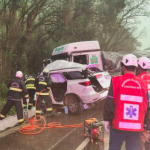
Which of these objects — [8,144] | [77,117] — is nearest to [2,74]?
[77,117]

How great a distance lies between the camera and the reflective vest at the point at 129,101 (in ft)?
7.67

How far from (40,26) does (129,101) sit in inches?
527

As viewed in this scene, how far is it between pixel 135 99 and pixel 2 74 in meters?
7.98

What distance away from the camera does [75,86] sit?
695 centimetres

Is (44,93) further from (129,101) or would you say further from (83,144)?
(129,101)

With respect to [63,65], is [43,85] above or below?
below

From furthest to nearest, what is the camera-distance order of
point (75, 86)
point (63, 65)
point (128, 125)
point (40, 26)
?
point (40, 26)
point (63, 65)
point (75, 86)
point (128, 125)

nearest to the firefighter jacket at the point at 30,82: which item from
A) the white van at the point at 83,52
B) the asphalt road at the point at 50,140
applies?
the asphalt road at the point at 50,140

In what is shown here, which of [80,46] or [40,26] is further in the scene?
[40,26]

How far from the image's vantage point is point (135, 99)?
2338mm

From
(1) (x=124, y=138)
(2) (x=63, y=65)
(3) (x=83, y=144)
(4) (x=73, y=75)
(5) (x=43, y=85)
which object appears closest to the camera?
(1) (x=124, y=138)

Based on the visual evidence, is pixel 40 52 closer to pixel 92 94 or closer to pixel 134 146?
pixel 92 94

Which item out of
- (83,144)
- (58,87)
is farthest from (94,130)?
(58,87)

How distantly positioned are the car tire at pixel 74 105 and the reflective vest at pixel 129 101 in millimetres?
4532
